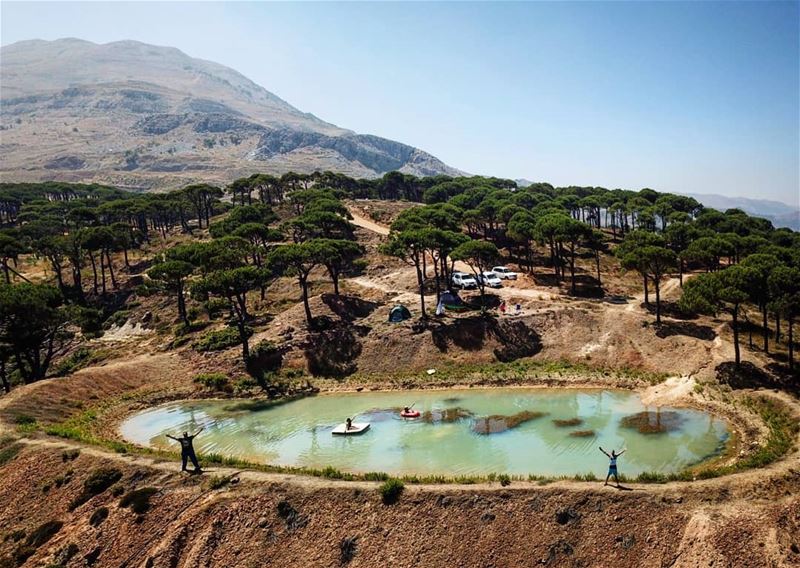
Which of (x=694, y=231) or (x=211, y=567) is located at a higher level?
(x=694, y=231)

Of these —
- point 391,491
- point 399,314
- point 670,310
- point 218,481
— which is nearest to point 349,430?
point 218,481

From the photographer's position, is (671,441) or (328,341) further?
(328,341)

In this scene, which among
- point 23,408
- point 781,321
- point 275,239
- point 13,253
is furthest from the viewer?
point 275,239

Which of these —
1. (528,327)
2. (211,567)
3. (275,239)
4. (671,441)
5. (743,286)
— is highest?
(275,239)

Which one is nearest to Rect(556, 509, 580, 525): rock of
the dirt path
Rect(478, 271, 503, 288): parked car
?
Rect(478, 271, 503, 288): parked car

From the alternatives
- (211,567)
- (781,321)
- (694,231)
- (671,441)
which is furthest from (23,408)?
(694,231)

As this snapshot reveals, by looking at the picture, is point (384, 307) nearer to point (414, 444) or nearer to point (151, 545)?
point (414, 444)

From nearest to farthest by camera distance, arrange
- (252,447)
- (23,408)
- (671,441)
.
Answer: (671,441)
(252,447)
(23,408)

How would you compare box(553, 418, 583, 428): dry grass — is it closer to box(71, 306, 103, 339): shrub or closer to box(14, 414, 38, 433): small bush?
box(14, 414, 38, 433): small bush
